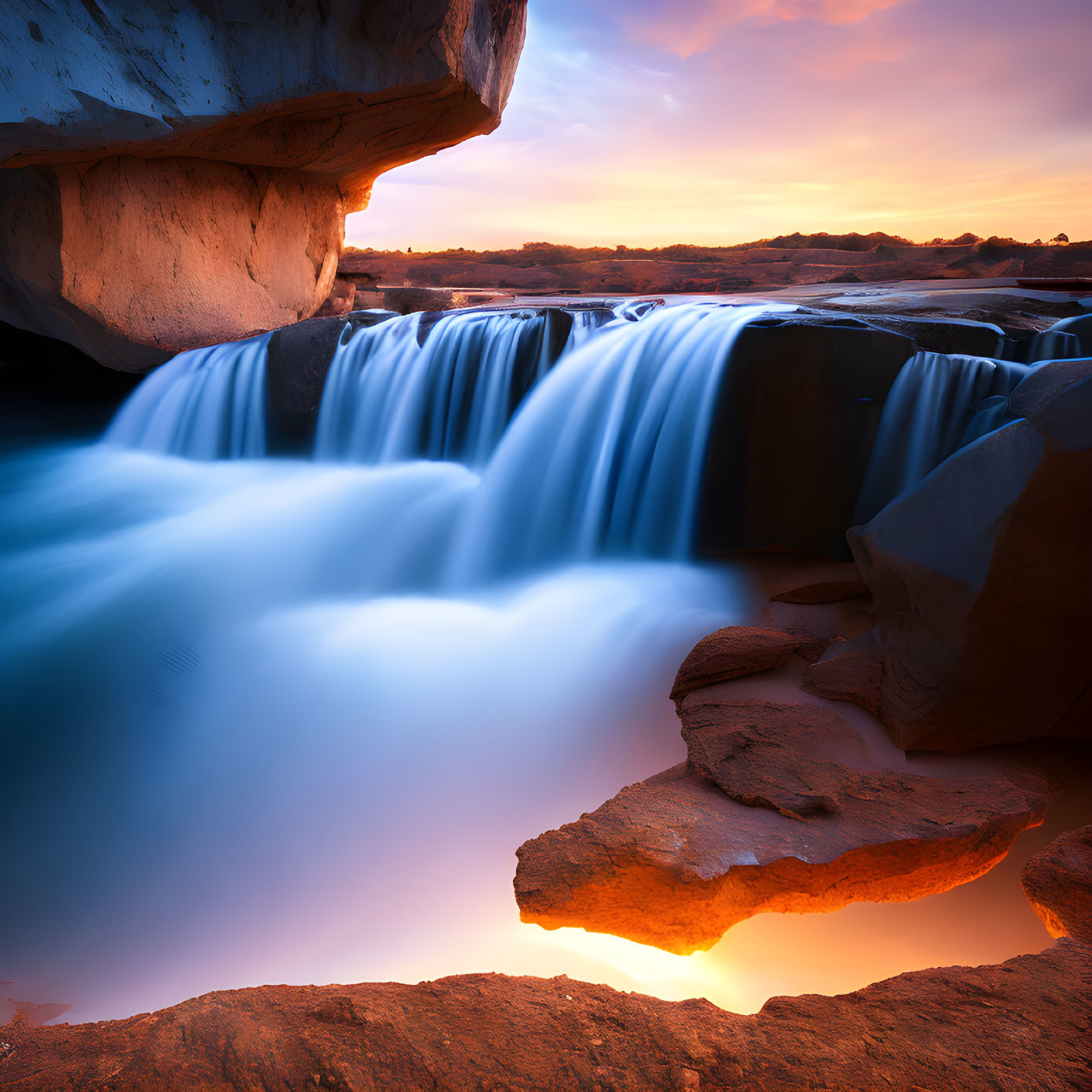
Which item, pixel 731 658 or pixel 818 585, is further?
pixel 818 585

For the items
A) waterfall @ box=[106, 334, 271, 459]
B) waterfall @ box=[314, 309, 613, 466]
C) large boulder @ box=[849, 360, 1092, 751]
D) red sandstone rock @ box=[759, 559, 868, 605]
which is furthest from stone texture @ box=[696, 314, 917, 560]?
waterfall @ box=[106, 334, 271, 459]

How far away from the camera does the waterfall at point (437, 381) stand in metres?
5.19

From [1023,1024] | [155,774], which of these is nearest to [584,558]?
[155,774]

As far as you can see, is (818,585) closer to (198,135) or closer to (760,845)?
(760,845)

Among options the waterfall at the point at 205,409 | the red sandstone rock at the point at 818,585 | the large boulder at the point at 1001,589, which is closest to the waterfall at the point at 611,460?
the red sandstone rock at the point at 818,585

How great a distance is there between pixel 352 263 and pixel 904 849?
52.0 ft

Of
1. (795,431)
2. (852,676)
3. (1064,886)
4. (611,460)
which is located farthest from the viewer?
(611,460)

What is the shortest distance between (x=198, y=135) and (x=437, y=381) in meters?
2.80

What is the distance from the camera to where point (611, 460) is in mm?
4340

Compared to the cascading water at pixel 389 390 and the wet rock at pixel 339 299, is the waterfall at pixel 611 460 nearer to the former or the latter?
the cascading water at pixel 389 390

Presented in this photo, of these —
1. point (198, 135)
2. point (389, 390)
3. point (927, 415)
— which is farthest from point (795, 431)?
point (198, 135)

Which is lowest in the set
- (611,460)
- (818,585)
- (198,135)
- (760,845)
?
(760,845)

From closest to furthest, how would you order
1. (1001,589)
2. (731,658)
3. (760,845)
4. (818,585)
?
(760,845) → (1001,589) → (731,658) → (818,585)

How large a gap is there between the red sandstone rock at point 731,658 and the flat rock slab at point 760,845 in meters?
0.52
